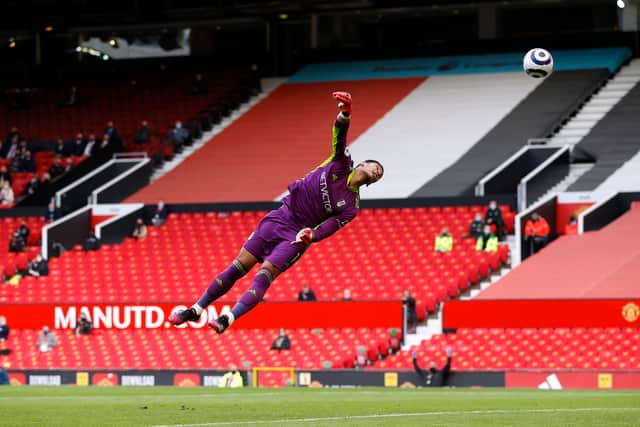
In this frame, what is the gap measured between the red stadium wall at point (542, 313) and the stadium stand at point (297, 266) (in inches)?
65.4

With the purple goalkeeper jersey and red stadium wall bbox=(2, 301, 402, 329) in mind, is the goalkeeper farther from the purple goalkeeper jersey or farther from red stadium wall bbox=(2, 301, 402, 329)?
red stadium wall bbox=(2, 301, 402, 329)

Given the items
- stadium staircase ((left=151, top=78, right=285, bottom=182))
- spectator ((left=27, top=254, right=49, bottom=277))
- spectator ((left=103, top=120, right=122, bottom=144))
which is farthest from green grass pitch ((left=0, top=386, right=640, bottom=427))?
spectator ((left=103, top=120, right=122, bottom=144))

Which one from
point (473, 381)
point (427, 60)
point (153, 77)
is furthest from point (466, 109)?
point (473, 381)

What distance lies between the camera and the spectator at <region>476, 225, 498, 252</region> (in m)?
35.2

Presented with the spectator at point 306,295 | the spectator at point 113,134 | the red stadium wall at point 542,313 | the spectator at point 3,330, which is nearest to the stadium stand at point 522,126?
the spectator at point 306,295

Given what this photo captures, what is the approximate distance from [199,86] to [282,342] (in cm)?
2051

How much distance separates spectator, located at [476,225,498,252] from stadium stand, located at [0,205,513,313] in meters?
0.22

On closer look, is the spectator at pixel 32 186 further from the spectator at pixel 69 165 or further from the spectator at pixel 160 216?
the spectator at pixel 160 216

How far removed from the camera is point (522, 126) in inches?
1665

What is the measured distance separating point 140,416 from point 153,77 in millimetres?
39846

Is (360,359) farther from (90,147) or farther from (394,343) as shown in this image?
(90,147)

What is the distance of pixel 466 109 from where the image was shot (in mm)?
44656

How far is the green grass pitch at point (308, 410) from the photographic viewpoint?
12.2m

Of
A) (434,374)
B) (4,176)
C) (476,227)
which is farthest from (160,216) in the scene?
(434,374)
